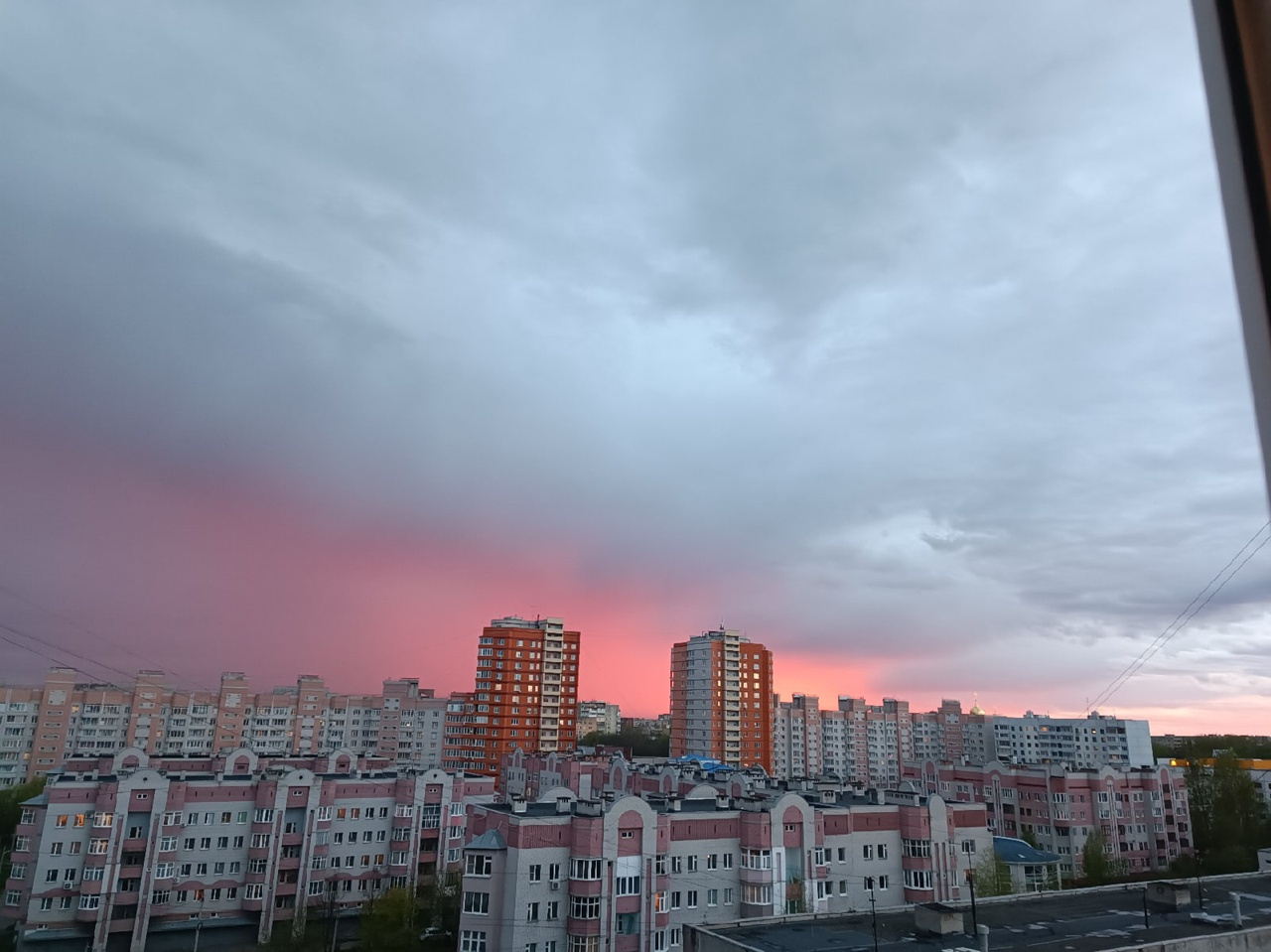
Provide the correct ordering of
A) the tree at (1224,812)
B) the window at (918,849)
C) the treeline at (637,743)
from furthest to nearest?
the treeline at (637,743), the tree at (1224,812), the window at (918,849)

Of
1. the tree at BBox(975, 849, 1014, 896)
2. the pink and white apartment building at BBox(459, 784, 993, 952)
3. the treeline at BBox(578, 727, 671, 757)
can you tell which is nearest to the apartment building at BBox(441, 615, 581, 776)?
the treeline at BBox(578, 727, 671, 757)

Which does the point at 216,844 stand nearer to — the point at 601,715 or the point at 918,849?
the point at 918,849

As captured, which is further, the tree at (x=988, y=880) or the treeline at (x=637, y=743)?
the treeline at (x=637, y=743)

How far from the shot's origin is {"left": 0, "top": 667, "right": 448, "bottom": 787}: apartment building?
39875mm

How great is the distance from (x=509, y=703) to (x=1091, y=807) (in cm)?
2529

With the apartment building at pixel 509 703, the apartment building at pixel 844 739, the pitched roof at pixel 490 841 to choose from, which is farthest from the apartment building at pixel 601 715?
the pitched roof at pixel 490 841

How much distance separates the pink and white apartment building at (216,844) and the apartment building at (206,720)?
17097 millimetres

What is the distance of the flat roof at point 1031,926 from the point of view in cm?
1105

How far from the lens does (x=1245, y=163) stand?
725mm

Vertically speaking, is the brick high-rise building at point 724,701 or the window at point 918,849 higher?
the brick high-rise building at point 724,701

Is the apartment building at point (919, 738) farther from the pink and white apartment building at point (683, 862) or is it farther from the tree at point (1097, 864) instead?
the pink and white apartment building at point (683, 862)

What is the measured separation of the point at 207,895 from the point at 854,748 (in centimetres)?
4625

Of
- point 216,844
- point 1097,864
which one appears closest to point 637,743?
point 1097,864

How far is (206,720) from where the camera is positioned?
141 feet
